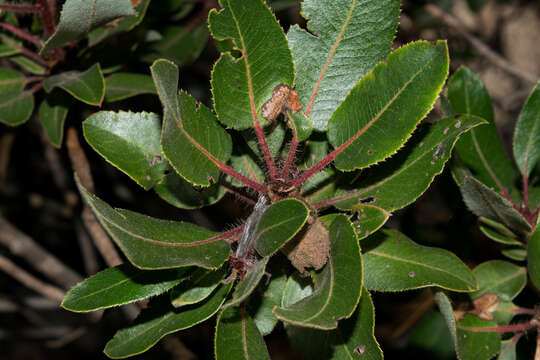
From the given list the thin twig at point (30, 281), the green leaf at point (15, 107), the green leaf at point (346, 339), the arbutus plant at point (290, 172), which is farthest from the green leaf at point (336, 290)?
the thin twig at point (30, 281)

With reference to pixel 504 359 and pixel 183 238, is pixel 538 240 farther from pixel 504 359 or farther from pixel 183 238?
pixel 183 238

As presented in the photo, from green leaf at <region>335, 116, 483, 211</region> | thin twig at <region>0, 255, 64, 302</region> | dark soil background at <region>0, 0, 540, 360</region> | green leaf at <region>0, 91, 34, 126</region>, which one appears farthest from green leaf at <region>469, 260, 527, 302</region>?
thin twig at <region>0, 255, 64, 302</region>

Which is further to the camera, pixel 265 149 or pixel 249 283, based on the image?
pixel 265 149

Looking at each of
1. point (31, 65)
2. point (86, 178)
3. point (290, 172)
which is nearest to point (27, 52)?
point (31, 65)

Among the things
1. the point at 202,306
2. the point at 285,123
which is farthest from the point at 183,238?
the point at 285,123

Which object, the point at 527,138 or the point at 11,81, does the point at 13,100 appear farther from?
the point at 527,138

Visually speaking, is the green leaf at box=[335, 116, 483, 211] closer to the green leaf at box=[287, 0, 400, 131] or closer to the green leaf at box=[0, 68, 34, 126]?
the green leaf at box=[287, 0, 400, 131]
